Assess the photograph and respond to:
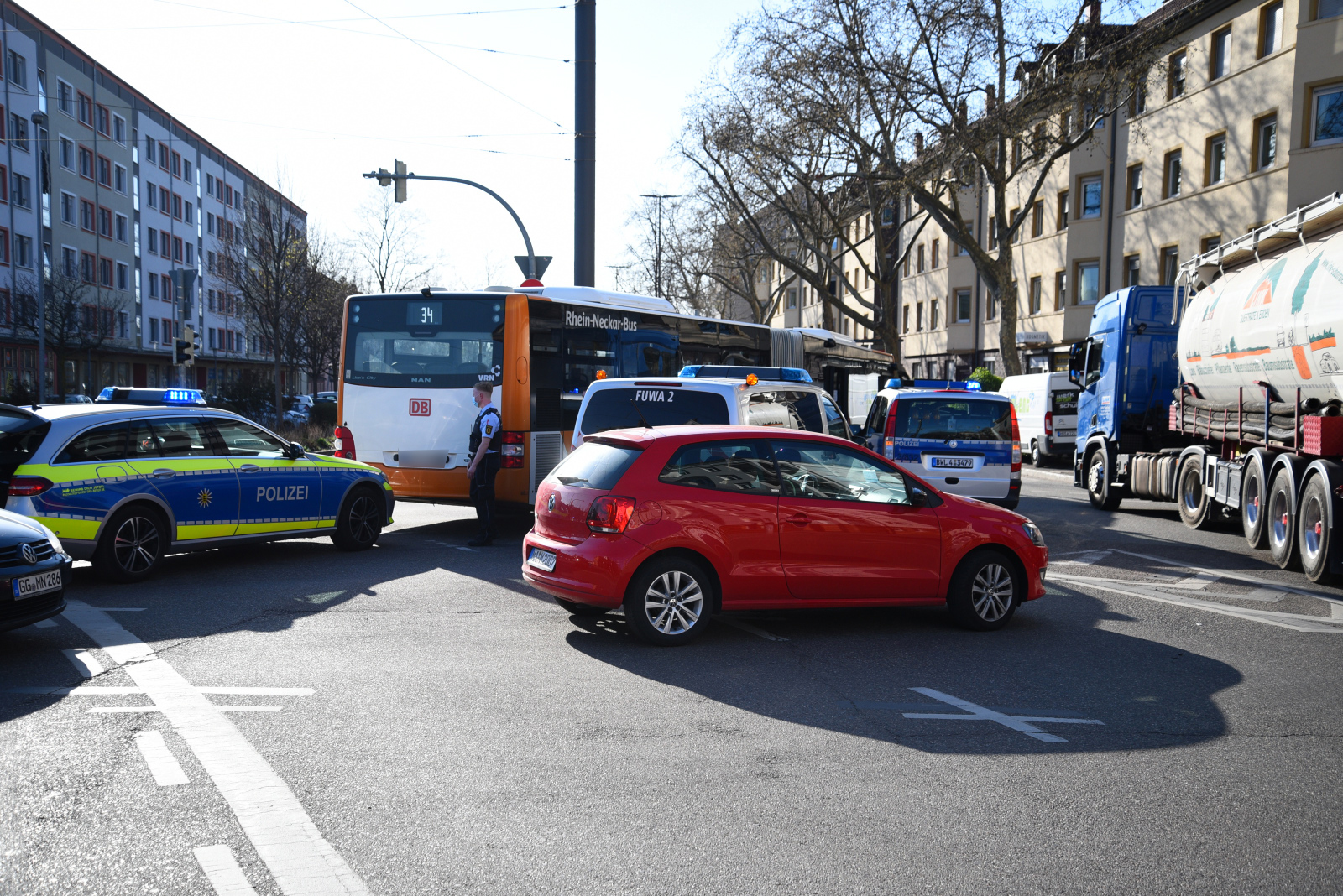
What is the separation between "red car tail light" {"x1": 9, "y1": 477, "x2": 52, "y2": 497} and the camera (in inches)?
350

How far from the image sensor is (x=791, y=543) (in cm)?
759

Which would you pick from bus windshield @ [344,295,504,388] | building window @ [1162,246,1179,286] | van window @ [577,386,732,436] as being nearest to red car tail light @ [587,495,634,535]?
van window @ [577,386,732,436]

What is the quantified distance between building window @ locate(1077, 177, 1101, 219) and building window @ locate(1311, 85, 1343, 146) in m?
11.6

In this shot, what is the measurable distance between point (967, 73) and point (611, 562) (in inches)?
1085

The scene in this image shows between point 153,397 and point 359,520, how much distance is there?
640 cm

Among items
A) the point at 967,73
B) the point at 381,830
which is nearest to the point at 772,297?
the point at 967,73

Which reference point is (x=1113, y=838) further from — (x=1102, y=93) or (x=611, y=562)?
(x=1102, y=93)

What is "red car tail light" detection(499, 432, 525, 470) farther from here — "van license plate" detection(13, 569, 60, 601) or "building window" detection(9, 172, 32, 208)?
"building window" detection(9, 172, 32, 208)

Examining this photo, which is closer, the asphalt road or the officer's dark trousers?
the asphalt road

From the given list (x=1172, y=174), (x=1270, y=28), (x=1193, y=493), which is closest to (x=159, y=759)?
(x=1193, y=493)

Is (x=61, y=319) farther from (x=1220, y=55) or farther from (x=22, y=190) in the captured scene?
(x=1220, y=55)

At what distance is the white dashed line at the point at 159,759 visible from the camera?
15.3 feet

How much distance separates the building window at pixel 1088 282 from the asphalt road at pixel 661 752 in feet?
115

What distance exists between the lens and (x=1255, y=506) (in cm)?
1228
